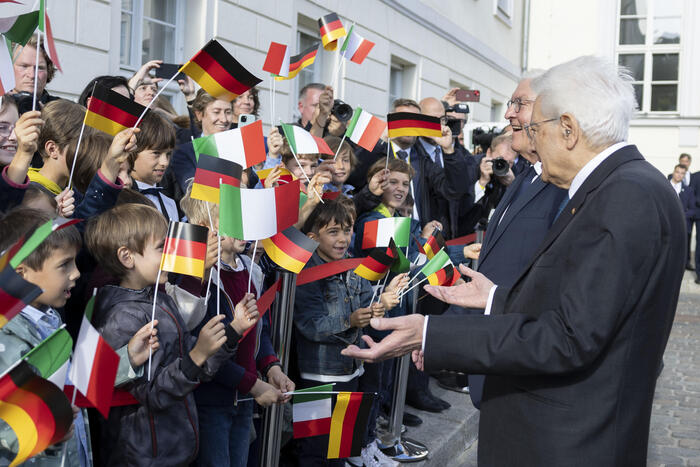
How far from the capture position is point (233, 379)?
9.43 feet

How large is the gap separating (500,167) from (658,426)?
232cm

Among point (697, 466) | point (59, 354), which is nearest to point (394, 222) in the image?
point (59, 354)

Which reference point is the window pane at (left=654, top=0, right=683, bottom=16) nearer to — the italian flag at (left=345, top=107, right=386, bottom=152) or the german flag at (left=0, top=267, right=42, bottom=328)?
the italian flag at (left=345, top=107, right=386, bottom=152)

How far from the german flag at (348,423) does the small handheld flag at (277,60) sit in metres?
1.82

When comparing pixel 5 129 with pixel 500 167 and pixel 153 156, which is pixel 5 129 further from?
pixel 500 167

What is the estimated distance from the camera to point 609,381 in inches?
78.7

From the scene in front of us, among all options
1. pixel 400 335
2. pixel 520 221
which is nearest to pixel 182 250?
pixel 400 335

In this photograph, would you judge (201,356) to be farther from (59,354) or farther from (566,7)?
(566,7)

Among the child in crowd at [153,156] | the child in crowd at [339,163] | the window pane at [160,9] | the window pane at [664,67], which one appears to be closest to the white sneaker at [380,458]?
the child in crowd at [339,163]

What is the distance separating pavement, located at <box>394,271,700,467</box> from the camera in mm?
4867

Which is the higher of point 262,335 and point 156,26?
point 156,26

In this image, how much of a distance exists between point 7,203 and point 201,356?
0.86m

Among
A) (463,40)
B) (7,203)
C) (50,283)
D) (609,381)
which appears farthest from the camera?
(463,40)

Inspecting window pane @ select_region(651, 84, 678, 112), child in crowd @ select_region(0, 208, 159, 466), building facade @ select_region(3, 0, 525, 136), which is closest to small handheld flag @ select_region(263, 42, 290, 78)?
child in crowd @ select_region(0, 208, 159, 466)
